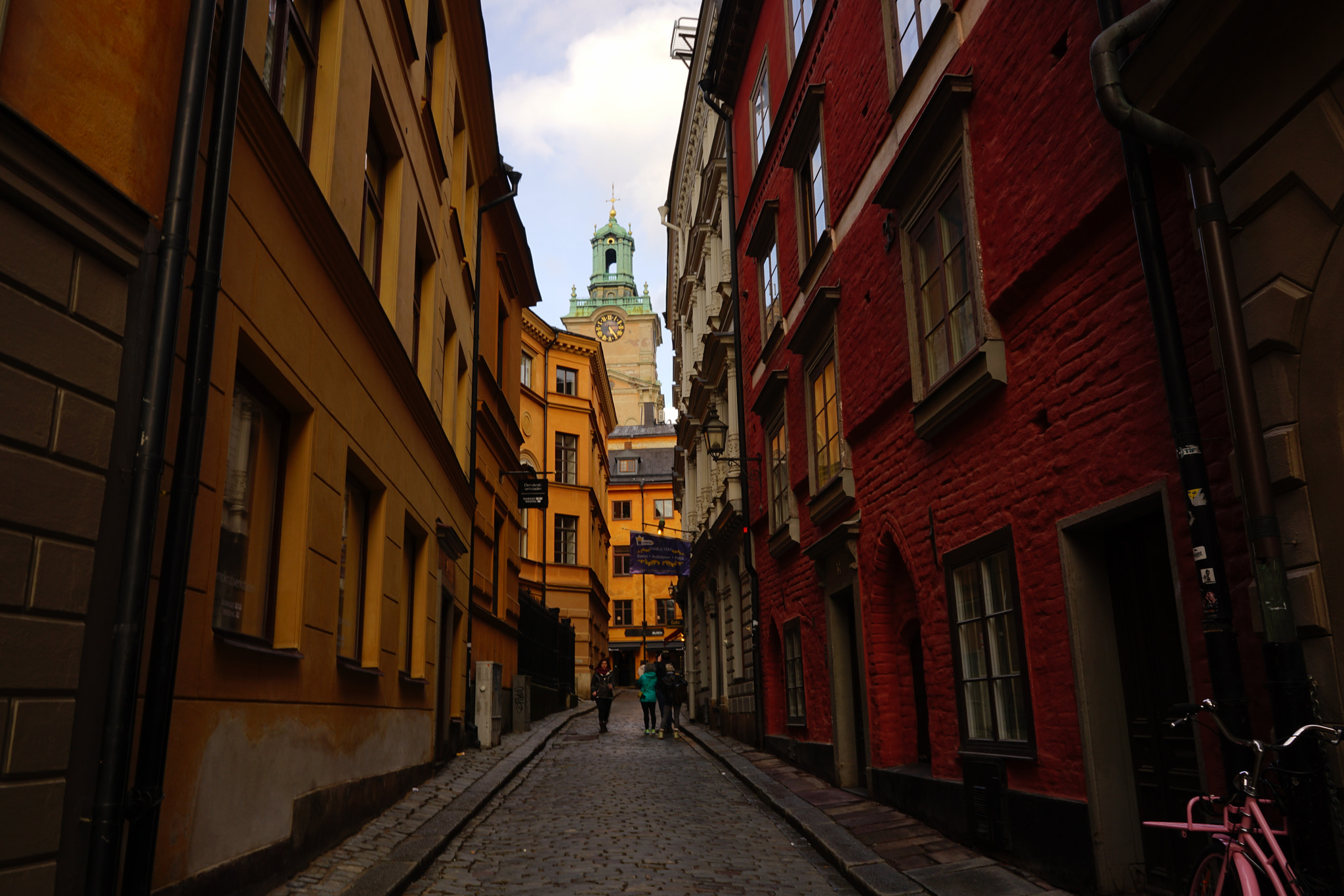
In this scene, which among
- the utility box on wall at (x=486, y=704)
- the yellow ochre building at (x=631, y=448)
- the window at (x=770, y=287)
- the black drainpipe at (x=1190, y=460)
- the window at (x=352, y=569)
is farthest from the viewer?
the yellow ochre building at (x=631, y=448)

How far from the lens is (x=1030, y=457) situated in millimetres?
7488

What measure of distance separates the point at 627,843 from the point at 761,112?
13.0 m

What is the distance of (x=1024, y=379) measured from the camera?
24.8 feet

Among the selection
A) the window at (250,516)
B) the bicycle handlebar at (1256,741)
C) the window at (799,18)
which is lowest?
the bicycle handlebar at (1256,741)

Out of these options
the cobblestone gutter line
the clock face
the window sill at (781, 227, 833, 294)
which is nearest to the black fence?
the cobblestone gutter line

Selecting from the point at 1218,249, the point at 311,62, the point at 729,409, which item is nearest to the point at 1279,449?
the point at 1218,249

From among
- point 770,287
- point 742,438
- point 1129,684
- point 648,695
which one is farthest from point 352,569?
point 648,695

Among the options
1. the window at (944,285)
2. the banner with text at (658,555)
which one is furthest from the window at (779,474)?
the banner with text at (658,555)

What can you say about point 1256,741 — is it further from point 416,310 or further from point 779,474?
point 779,474

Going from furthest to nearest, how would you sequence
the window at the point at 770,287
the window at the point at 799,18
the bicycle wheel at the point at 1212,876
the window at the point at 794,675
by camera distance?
the window at the point at 770,287 < the window at the point at 794,675 < the window at the point at 799,18 < the bicycle wheel at the point at 1212,876

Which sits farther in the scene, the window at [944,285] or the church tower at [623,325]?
the church tower at [623,325]

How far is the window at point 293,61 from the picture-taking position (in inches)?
288

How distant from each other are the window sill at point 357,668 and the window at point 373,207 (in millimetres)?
3532

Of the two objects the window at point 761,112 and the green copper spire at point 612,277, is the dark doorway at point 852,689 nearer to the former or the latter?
the window at point 761,112
